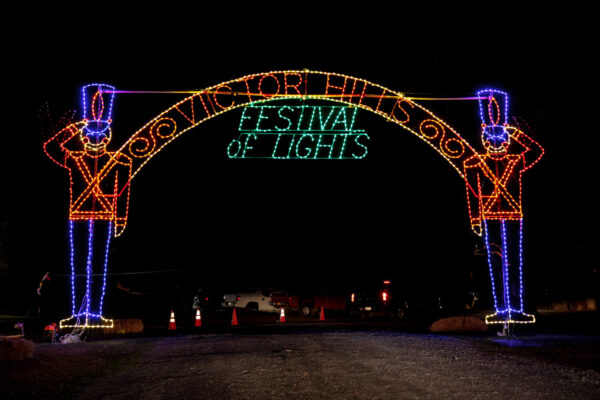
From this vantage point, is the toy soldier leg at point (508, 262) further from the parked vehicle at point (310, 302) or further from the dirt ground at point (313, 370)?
the parked vehicle at point (310, 302)

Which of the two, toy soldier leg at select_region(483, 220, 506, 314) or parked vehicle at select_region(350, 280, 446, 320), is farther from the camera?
parked vehicle at select_region(350, 280, 446, 320)

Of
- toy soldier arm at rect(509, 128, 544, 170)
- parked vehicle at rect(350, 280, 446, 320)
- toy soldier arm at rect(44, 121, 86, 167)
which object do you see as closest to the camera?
toy soldier arm at rect(44, 121, 86, 167)

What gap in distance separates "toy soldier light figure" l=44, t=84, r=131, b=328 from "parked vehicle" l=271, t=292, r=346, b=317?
12.8 metres

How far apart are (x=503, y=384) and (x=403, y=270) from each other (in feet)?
115

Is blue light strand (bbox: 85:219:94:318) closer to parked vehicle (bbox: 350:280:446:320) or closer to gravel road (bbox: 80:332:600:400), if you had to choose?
gravel road (bbox: 80:332:600:400)

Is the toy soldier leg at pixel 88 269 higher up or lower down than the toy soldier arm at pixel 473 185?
lower down

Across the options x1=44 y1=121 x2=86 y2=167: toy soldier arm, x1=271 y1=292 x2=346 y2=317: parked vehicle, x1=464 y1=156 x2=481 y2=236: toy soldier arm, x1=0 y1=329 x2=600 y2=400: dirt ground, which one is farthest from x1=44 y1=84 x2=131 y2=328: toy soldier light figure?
x1=271 y1=292 x2=346 y2=317: parked vehicle

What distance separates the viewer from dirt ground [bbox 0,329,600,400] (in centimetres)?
664

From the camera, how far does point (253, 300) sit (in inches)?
1044

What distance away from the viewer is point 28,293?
27.8m

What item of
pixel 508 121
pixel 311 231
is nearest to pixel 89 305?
pixel 508 121

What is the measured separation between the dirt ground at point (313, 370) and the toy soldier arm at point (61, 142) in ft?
13.4

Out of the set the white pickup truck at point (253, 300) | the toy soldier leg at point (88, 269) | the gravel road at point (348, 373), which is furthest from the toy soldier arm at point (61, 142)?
the white pickup truck at point (253, 300)

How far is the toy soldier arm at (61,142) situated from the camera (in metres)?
12.8
